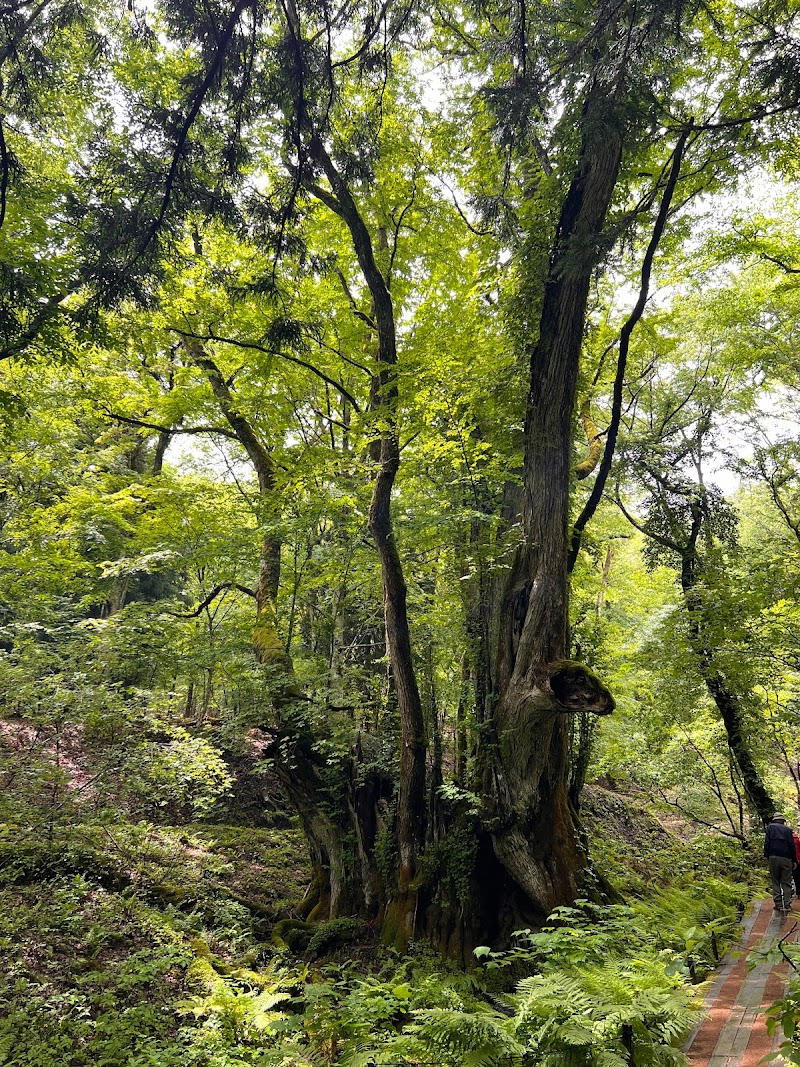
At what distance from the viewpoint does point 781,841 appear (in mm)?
7352

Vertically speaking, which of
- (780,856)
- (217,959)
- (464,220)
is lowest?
(217,959)

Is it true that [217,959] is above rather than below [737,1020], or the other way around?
below

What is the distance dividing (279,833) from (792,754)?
34.0 feet

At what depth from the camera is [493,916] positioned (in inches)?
247

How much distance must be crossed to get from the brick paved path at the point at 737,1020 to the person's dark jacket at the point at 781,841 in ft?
8.14

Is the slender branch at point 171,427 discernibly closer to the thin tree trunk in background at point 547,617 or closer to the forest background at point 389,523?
the forest background at point 389,523

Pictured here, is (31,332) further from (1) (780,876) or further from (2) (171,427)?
(1) (780,876)

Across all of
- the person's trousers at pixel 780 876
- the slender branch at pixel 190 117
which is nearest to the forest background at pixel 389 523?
the slender branch at pixel 190 117

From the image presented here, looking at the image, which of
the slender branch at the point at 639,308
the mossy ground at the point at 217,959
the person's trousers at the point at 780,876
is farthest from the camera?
the person's trousers at the point at 780,876

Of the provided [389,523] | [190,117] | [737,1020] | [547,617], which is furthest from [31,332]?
[737,1020]

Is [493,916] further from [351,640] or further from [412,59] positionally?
[412,59]

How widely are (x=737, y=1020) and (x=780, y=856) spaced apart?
16.5 feet

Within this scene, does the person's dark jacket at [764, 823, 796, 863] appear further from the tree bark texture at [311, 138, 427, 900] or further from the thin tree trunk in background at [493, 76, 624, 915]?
the tree bark texture at [311, 138, 427, 900]

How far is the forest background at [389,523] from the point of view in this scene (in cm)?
399
